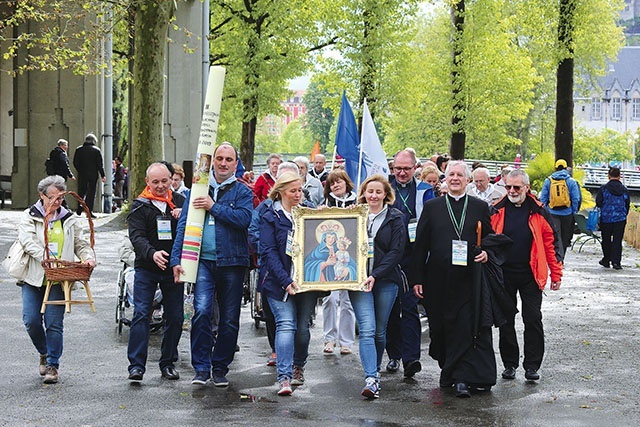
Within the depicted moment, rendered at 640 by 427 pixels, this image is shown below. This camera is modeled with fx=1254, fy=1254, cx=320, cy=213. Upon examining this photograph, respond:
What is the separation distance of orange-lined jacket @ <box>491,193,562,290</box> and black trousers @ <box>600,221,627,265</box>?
12470mm

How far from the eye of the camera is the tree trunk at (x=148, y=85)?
24.2 m

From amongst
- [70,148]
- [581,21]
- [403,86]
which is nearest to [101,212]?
[70,148]

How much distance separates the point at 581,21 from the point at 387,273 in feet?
85.9

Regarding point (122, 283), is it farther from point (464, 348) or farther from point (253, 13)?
point (253, 13)

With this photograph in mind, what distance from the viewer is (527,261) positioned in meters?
10.8

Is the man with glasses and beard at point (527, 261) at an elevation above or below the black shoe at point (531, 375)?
above

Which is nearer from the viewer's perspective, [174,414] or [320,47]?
[174,414]

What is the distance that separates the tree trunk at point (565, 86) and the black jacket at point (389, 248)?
80.1ft

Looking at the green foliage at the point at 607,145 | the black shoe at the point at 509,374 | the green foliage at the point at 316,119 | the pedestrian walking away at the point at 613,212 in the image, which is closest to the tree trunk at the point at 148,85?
the pedestrian walking away at the point at 613,212

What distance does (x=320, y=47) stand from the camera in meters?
46.8

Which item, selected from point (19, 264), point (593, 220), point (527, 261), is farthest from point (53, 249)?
point (593, 220)

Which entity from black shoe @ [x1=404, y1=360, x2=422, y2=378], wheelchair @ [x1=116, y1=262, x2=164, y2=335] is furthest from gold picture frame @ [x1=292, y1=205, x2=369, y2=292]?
wheelchair @ [x1=116, y1=262, x2=164, y2=335]

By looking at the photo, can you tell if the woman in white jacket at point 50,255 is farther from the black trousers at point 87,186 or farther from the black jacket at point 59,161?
the black trousers at point 87,186

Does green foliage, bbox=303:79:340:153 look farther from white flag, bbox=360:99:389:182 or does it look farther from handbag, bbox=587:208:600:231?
white flag, bbox=360:99:389:182
